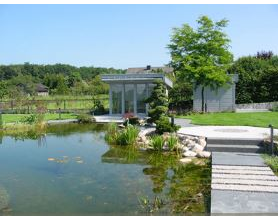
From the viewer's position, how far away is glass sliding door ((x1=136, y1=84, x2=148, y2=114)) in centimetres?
2198

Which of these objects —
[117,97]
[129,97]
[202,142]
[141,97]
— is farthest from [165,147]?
[117,97]

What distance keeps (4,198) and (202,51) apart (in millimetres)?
16713

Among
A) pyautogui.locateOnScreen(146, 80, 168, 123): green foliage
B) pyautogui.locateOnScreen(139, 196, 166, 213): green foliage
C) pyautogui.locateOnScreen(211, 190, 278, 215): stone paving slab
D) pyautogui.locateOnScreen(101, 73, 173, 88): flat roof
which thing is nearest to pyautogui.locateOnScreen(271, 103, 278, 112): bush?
pyautogui.locateOnScreen(101, 73, 173, 88): flat roof

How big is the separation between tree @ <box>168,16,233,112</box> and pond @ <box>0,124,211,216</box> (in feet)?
33.3

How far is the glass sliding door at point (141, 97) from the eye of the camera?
2198cm

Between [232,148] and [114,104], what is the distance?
13.5 meters

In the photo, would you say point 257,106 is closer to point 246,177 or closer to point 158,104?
point 158,104

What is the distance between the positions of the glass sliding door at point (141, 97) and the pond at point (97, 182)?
996 cm

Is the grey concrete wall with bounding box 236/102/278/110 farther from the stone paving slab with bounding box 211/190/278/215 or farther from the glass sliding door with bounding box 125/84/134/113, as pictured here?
the stone paving slab with bounding box 211/190/278/215

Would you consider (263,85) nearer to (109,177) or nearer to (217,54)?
(217,54)

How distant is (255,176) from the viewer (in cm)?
749

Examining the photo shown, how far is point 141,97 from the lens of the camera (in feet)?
72.7

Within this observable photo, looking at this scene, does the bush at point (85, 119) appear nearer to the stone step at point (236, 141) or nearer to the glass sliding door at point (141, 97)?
the glass sliding door at point (141, 97)

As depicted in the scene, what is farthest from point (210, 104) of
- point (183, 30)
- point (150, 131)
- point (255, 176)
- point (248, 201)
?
point (248, 201)
